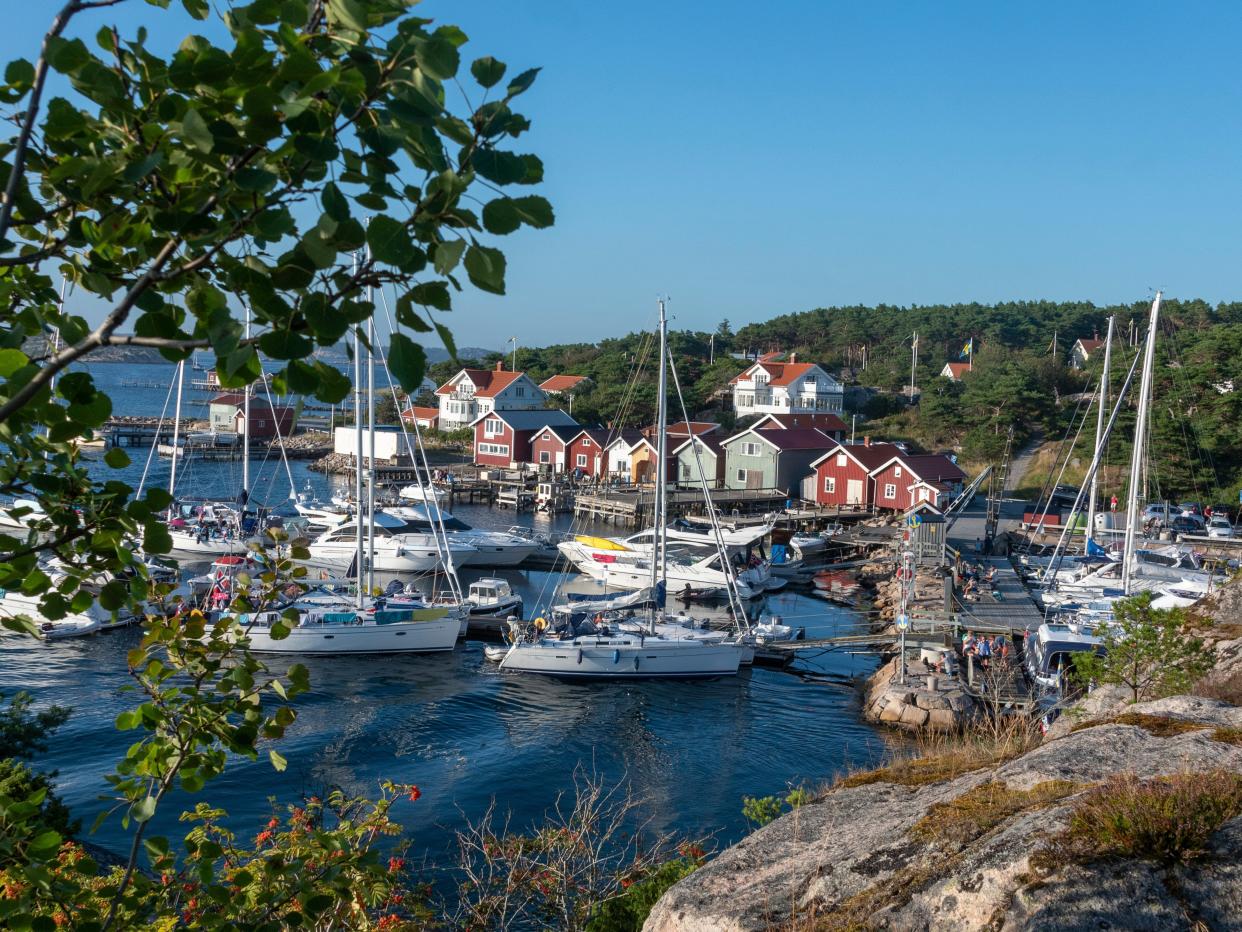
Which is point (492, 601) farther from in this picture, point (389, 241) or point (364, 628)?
point (389, 241)

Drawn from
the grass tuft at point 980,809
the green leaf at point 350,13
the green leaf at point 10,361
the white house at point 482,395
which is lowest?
the grass tuft at point 980,809

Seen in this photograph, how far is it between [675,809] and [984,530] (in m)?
29.8

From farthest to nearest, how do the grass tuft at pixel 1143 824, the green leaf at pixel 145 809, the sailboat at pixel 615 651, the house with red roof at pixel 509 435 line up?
the house with red roof at pixel 509 435 → the sailboat at pixel 615 651 → the grass tuft at pixel 1143 824 → the green leaf at pixel 145 809

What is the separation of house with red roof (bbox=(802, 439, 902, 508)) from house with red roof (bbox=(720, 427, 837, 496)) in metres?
1.09

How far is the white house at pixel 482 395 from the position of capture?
70188 mm

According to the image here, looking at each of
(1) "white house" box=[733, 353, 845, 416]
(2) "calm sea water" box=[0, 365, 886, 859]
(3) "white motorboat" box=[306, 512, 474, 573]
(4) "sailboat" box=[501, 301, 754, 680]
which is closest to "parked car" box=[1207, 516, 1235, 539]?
(2) "calm sea water" box=[0, 365, 886, 859]

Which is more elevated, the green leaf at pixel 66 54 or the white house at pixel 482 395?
the white house at pixel 482 395

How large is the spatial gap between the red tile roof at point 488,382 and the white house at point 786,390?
16381mm

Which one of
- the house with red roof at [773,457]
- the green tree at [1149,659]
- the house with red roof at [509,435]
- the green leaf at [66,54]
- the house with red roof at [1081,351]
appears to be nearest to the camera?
the green leaf at [66,54]

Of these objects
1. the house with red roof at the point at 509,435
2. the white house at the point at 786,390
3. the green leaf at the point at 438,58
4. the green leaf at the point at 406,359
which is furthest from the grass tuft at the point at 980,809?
the white house at the point at 786,390

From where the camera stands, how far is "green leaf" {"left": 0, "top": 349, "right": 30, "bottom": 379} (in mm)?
1923

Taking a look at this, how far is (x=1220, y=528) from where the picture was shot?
135ft

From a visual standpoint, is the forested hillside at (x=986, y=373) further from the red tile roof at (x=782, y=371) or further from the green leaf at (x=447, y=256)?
the green leaf at (x=447, y=256)

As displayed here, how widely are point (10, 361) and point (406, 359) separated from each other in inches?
33.1
